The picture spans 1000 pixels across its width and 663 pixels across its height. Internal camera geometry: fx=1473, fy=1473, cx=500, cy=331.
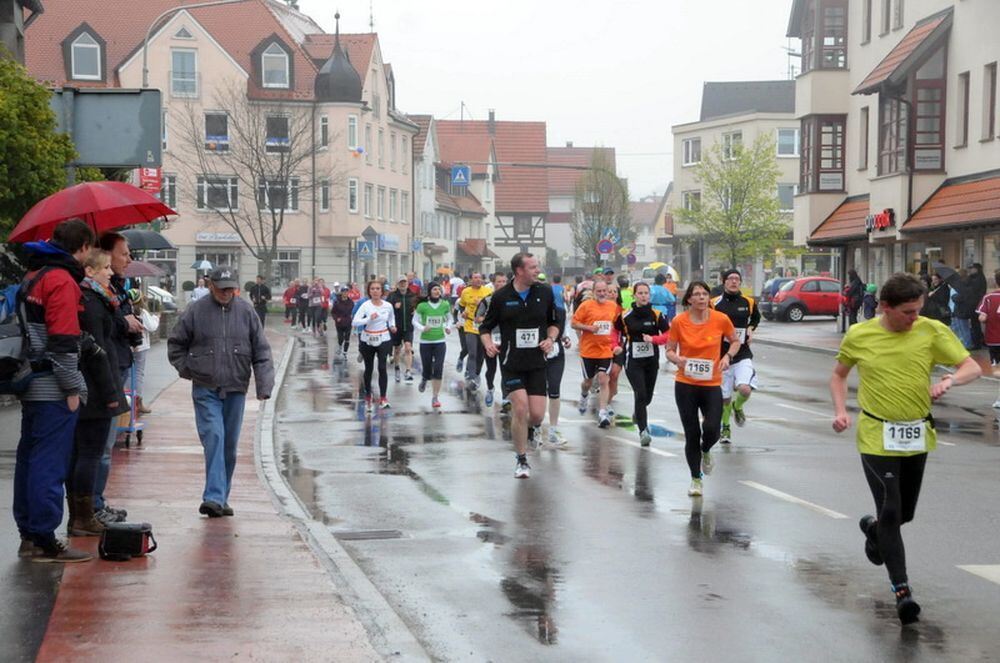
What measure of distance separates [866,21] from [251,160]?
29108 millimetres

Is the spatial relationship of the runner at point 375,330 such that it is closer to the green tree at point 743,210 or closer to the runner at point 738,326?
the runner at point 738,326

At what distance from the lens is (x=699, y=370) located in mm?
11547

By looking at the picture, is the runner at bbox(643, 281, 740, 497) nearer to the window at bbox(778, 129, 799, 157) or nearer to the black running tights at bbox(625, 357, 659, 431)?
the black running tights at bbox(625, 357, 659, 431)

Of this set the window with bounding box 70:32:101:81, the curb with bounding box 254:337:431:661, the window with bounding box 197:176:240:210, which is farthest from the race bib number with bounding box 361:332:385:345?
the window with bounding box 70:32:101:81

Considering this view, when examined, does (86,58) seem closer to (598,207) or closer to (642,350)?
(598,207)

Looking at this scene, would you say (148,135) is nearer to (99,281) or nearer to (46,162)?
(46,162)

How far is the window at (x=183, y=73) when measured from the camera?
6662cm

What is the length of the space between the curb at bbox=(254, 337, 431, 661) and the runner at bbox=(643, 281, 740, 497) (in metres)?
3.00

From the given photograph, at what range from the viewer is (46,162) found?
17922 millimetres

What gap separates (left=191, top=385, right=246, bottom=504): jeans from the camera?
9.65 metres

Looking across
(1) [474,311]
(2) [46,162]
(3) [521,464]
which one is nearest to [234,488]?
(3) [521,464]

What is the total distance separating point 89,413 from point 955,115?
31.2 meters

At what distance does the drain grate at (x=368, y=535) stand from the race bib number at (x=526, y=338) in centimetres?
293

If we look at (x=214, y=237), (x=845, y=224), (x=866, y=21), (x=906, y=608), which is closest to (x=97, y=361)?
(x=906, y=608)
